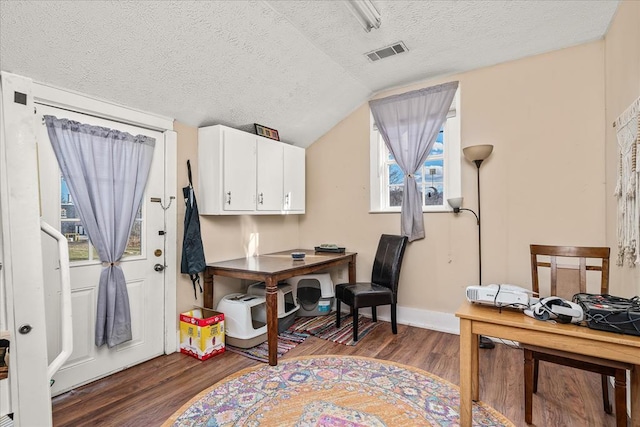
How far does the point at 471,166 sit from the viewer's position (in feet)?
10.9

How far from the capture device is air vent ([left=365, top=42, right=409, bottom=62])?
2870mm

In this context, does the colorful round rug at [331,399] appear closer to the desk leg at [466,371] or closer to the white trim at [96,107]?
the desk leg at [466,371]

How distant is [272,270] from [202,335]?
0.82 metres

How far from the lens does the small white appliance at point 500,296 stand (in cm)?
174

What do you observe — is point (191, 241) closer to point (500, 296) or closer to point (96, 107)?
point (96, 107)

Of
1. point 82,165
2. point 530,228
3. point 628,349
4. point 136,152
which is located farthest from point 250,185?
point 628,349

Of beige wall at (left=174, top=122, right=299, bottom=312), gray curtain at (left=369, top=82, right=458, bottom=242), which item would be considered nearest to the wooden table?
beige wall at (left=174, top=122, right=299, bottom=312)

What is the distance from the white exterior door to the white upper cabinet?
39 centimetres

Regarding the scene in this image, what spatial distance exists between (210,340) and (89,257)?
45.5 inches

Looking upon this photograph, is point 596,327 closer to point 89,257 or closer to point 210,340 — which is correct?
point 210,340

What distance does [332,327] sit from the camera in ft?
11.5

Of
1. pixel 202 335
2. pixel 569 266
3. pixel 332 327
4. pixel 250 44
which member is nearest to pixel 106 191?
pixel 202 335

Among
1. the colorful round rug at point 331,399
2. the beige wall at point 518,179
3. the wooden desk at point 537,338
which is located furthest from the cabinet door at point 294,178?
the wooden desk at point 537,338

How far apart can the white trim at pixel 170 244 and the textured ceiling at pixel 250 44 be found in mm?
322
